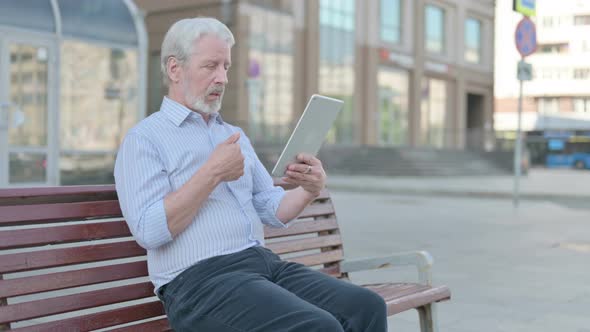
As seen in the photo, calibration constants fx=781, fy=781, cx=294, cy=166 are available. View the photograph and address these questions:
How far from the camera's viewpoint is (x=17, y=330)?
96.7 inches

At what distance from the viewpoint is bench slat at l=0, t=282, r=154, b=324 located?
2473mm

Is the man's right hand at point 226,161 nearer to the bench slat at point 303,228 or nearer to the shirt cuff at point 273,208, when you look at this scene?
the shirt cuff at point 273,208

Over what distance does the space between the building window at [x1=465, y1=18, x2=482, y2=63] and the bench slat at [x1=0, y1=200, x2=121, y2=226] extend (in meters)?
49.8

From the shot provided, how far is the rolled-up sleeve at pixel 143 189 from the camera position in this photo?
2562mm

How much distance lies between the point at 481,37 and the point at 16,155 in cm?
4492

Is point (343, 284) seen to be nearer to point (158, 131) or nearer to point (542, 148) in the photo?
point (158, 131)

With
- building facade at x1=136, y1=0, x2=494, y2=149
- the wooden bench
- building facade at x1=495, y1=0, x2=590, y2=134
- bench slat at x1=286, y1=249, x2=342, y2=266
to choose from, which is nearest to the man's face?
the wooden bench

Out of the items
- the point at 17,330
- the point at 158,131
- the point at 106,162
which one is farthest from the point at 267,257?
the point at 106,162

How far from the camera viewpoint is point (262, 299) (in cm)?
254

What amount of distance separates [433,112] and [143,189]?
46.2 meters

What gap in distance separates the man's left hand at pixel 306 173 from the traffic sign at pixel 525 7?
486 inches

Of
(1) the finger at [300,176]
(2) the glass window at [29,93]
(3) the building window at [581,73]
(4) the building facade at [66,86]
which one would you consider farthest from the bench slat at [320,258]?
(3) the building window at [581,73]

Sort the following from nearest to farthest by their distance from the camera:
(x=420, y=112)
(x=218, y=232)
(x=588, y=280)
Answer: (x=218, y=232) → (x=588, y=280) → (x=420, y=112)

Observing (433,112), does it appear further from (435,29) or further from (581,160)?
(581,160)
